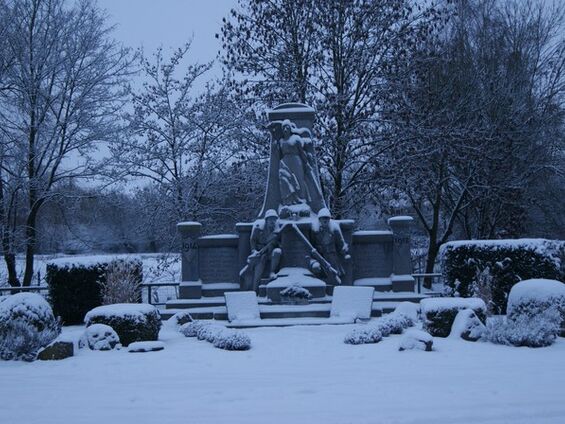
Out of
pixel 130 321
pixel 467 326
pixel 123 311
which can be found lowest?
pixel 467 326

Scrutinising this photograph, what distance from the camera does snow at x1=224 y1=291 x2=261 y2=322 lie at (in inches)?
462

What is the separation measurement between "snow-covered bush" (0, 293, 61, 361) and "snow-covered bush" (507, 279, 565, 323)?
282 inches

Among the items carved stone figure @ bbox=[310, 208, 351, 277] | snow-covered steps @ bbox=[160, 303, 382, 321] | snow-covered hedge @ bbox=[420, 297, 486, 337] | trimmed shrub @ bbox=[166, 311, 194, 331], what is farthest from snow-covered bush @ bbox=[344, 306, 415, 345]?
trimmed shrub @ bbox=[166, 311, 194, 331]

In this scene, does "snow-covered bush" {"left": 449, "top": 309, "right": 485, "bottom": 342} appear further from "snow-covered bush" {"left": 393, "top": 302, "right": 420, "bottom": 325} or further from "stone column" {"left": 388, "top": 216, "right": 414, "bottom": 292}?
"stone column" {"left": 388, "top": 216, "right": 414, "bottom": 292}

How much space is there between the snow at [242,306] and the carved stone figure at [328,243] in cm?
226

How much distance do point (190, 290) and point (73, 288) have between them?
2693 millimetres

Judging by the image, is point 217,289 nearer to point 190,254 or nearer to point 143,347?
point 190,254

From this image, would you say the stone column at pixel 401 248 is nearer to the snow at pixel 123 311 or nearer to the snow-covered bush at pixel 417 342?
the snow-covered bush at pixel 417 342

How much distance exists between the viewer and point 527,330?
865 cm

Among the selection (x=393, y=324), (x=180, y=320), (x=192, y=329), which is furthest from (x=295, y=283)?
(x=393, y=324)

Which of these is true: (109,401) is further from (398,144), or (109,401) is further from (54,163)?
(398,144)

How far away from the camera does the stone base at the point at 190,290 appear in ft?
47.0

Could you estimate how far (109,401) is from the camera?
5930 millimetres

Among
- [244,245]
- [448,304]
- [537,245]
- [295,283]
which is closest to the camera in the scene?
[448,304]
